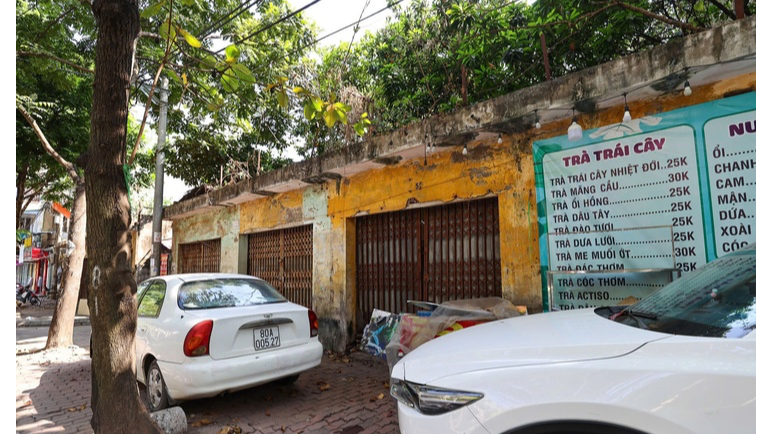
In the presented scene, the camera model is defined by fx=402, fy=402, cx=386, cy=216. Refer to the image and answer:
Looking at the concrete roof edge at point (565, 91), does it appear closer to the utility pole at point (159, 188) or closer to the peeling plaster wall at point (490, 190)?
the peeling plaster wall at point (490, 190)

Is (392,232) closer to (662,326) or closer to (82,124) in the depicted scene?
(662,326)

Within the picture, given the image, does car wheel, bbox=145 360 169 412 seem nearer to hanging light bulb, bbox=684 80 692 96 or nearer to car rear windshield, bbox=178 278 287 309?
car rear windshield, bbox=178 278 287 309

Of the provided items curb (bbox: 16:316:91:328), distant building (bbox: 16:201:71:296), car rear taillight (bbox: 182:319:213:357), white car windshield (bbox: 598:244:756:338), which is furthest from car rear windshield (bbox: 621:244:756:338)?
distant building (bbox: 16:201:71:296)

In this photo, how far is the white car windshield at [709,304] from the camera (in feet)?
4.91

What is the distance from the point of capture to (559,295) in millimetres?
4250

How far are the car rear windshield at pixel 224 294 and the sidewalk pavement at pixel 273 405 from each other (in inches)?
40.7

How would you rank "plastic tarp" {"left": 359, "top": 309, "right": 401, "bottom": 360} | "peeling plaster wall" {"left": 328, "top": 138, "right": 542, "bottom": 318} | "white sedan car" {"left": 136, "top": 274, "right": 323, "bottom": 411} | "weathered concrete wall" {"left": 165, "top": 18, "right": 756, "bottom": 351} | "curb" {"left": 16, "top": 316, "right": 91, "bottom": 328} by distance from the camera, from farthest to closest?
1. "curb" {"left": 16, "top": 316, "right": 91, "bottom": 328}
2. "plastic tarp" {"left": 359, "top": 309, "right": 401, "bottom": 360}
3. "peeling plaster wall" {"left": 328, "top": 138, "right": 542, "bottom": 318}
4. "white sedan car" {"left": 136, "top": 274, "right": 323, "bottom": 411}
5. "weathered concrete wall" {"left": 165, "top": 18, "right": 756, "bottom": 351}

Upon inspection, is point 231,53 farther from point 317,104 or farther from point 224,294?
point 224,294

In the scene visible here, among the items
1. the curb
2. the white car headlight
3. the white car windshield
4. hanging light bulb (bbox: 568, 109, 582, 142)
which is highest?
Result: hanging light bulb (bbox: 568, 109, 582, 142)

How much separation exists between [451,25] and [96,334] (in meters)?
6.51

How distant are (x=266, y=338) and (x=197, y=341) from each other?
0.63 metres

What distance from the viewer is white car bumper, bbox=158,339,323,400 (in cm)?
356

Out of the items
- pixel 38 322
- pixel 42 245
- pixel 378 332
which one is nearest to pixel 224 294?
pixel 378 332

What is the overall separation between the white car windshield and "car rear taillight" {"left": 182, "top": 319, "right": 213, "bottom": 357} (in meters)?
3.25
